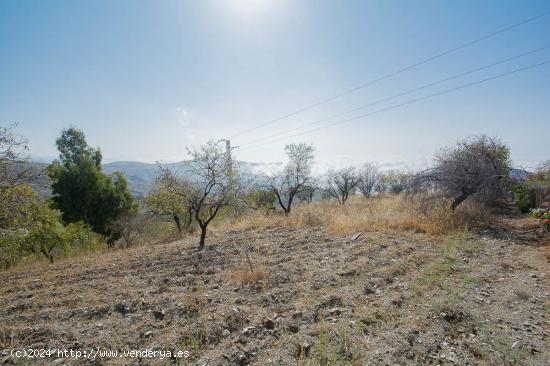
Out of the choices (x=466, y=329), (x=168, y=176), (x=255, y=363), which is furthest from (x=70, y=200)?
(x=466, y=329)

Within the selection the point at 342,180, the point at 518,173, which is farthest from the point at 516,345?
the point at 342,180

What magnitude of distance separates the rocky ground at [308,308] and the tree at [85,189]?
13.7 m

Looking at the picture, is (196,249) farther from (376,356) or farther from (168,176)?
(376,356)

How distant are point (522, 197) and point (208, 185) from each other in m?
13.6

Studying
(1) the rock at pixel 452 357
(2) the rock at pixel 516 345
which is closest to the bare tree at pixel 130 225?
(1) the rock at pixel 452 357

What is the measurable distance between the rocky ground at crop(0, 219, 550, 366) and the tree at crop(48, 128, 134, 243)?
13722 mm

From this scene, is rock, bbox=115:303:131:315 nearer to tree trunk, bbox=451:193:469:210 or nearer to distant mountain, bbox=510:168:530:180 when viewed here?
tree trunk, bbox=451:193:469:210

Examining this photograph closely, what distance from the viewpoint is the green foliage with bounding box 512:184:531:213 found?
11.5 metres

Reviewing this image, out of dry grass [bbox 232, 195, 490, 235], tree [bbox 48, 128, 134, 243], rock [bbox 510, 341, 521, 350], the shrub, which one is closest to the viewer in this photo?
rock [bbox 510, 341, 521, 350]

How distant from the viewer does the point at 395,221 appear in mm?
10062

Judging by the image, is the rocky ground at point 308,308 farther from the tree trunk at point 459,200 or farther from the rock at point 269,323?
the tree trunk at point 459,200

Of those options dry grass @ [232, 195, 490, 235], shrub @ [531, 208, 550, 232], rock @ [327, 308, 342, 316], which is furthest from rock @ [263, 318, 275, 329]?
shrub @ [531, 208, 550, 232]

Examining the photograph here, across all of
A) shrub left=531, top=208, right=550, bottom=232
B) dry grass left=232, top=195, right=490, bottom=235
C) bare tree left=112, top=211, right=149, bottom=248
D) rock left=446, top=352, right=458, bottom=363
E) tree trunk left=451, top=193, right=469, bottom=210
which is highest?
tree trunk left=451, top=193, right=469, bottom=210

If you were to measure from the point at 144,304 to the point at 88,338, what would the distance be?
3.28 feet
